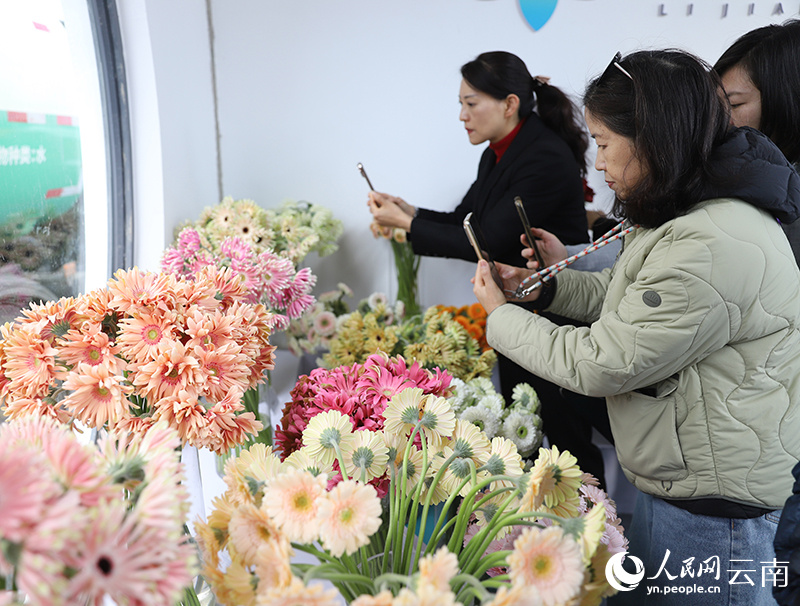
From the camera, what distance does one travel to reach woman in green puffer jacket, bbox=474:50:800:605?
0.76 m

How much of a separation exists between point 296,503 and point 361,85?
6.31ft

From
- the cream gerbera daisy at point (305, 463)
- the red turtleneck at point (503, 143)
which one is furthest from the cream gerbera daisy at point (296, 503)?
the red turtleneck at point (503, 143)

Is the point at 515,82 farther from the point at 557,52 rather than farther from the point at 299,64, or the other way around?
the point at 299,64

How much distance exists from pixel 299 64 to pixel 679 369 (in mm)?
1793

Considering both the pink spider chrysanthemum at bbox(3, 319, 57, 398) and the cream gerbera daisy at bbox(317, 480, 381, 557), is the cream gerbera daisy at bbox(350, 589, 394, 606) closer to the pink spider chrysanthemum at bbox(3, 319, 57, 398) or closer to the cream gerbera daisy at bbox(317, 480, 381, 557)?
the cream gerbera daisy at bbox(317, 480, 381, 557)

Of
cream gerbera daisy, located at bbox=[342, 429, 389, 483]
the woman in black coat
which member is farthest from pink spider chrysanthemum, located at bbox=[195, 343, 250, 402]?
the woman in black coat

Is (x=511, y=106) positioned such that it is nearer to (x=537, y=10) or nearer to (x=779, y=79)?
(x=537, y=10)

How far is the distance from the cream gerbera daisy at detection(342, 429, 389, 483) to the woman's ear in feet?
4.31

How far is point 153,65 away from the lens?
5.52ft

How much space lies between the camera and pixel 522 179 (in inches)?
64.4

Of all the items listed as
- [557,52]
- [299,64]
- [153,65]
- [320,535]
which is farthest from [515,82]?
[320,535]

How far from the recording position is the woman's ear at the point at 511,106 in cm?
168

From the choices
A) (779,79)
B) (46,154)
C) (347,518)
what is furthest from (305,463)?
(46,154)

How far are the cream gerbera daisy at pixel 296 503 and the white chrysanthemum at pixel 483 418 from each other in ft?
1.95
